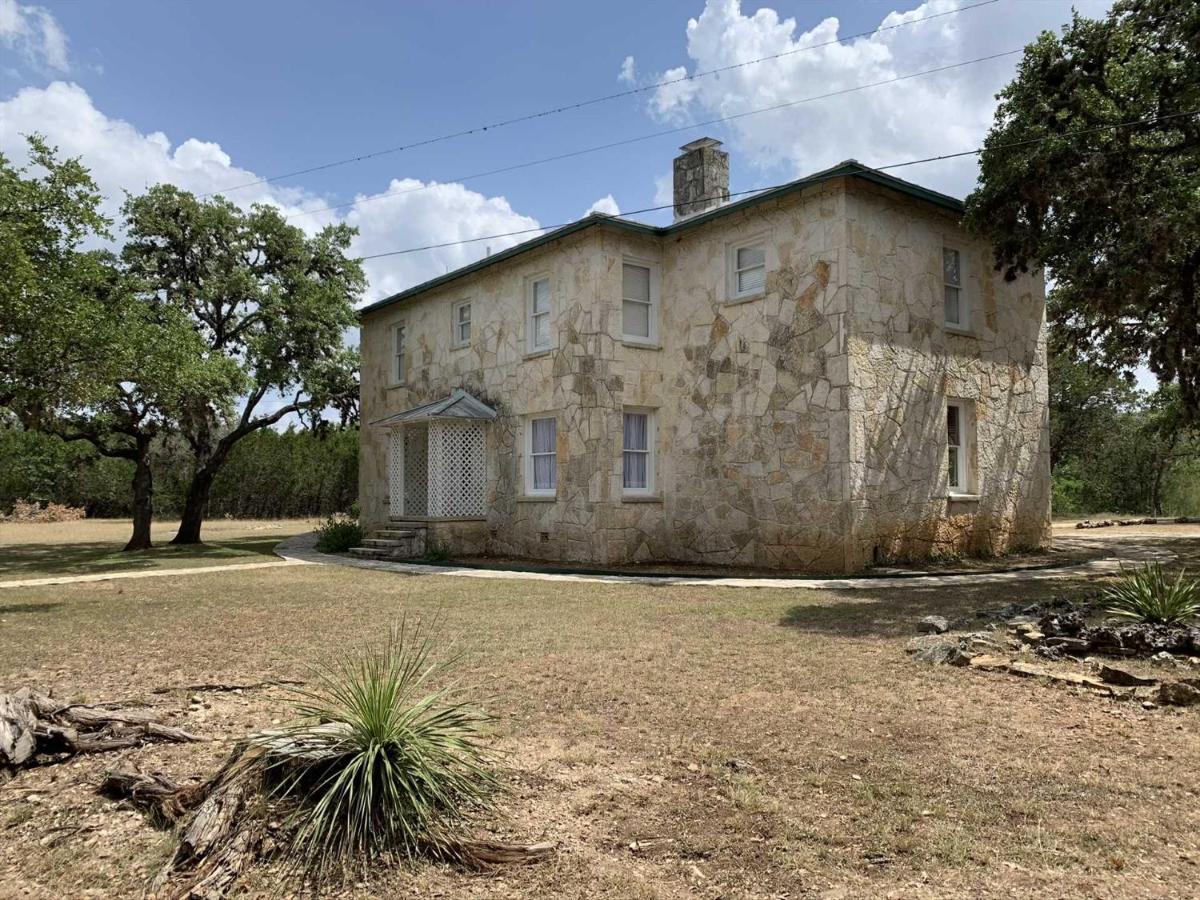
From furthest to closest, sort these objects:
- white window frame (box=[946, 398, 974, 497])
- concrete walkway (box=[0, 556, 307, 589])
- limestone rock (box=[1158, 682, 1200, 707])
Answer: white window frame (box=[946, 398, 974, 497]) < concrete walkway (box=[0, 556, 307, 589]) < limestone rock (box=[1158, 682, 1200, 707])

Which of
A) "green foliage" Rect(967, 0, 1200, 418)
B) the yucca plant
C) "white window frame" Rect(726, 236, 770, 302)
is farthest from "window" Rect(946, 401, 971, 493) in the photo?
the yucca plant

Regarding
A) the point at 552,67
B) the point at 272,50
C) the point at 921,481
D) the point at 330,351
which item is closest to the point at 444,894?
the point at 921,481

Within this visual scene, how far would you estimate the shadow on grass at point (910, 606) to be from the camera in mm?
8055

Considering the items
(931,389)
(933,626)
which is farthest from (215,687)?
(931,389)

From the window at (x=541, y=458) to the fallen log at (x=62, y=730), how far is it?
1130 centimetres

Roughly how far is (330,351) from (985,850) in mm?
18730

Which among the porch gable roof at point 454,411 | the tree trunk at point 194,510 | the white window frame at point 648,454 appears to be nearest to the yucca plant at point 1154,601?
the white window frame at point 648,454

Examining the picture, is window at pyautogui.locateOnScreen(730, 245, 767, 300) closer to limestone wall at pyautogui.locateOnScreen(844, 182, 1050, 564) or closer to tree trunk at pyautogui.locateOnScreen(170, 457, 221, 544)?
limestone wall at pyautogui.locateOnScreen(844, 182, 1050, 564)

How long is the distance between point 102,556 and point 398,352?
25.6 ft

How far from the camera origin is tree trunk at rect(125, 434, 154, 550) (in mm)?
19391

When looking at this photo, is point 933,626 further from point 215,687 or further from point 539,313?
point 539,313

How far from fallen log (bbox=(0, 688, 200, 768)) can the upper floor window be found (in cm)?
1214

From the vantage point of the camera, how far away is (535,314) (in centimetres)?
1664

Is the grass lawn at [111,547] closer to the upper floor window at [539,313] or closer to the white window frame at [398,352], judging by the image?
the white window frame at [398,352]
